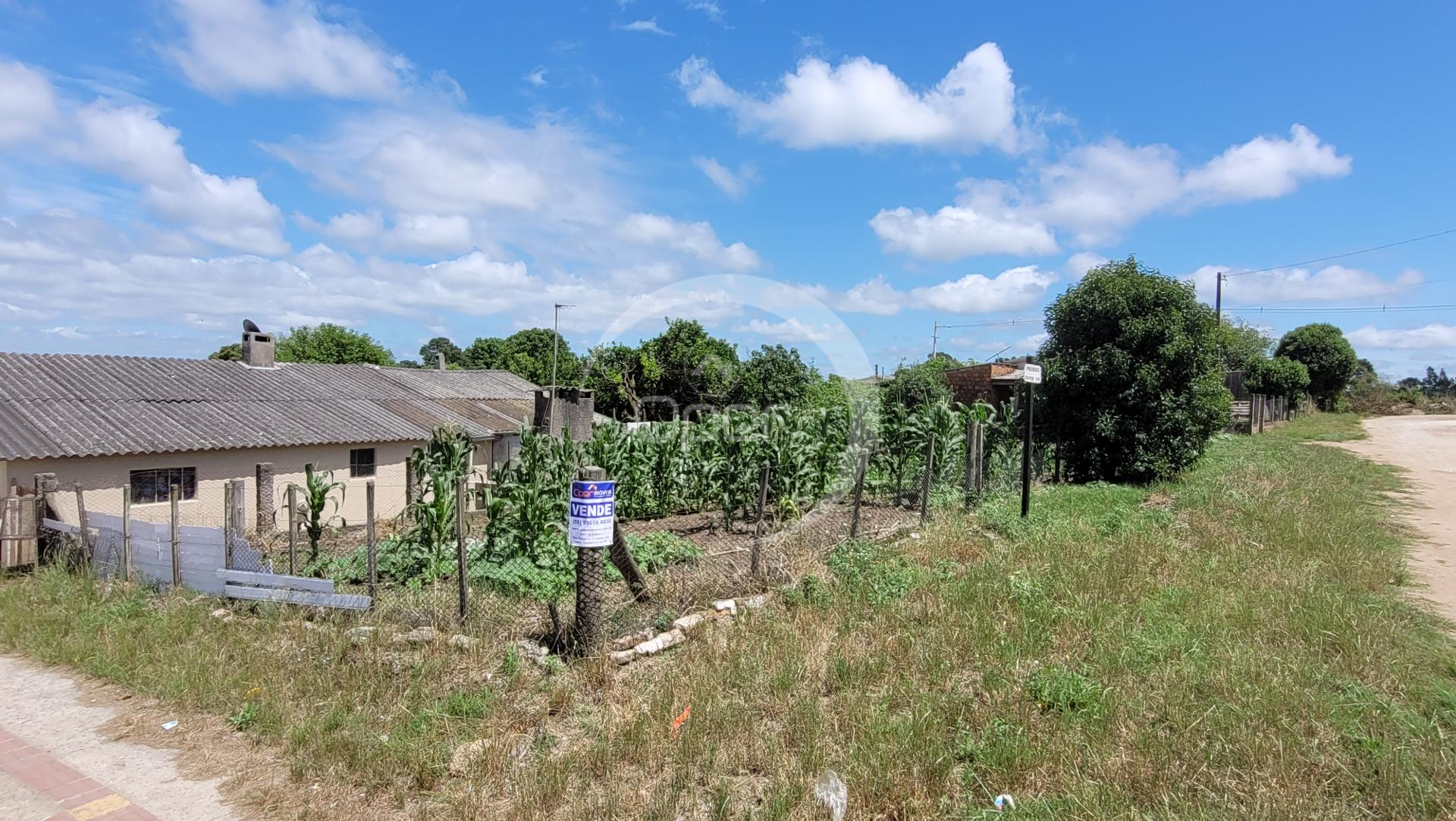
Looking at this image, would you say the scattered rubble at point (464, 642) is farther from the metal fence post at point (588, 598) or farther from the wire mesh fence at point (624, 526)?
the metal fence post at point (588, 598)

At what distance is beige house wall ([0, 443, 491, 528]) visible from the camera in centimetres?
1345

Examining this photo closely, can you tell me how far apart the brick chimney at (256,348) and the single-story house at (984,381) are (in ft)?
66.8

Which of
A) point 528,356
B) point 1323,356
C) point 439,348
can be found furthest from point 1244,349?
point 439,348

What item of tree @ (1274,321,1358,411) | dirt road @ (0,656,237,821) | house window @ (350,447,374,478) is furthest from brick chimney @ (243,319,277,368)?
tree @ (1274,321,1358,411)

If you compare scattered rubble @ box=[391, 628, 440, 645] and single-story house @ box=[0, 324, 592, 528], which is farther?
single-story house @ box=[0, 324, 592, 528]

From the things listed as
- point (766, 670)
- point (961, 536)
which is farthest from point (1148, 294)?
point (766, 670)

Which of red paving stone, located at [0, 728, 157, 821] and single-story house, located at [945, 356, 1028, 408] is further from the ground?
single-story house, located at [945, 356, 1028, 408]

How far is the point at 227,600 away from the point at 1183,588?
9006 mm

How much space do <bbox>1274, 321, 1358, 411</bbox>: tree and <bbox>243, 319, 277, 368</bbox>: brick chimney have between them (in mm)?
50380

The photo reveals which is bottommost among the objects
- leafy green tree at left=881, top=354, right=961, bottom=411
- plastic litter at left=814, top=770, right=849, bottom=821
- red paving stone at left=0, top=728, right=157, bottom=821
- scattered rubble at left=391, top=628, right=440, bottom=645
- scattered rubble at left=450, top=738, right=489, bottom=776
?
red paving stone at left=0, top=728, right=157, bottom=821

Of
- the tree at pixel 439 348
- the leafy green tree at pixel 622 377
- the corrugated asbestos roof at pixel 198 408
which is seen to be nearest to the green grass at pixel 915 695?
the corrugated asbestos roof at pixel 198 408

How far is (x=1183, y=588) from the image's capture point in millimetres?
6852

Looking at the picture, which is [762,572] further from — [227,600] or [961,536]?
[227,600]

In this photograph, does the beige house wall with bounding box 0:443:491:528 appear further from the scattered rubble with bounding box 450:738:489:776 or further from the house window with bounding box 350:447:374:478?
the scattered rubble with bounding box 450:738:489:776
